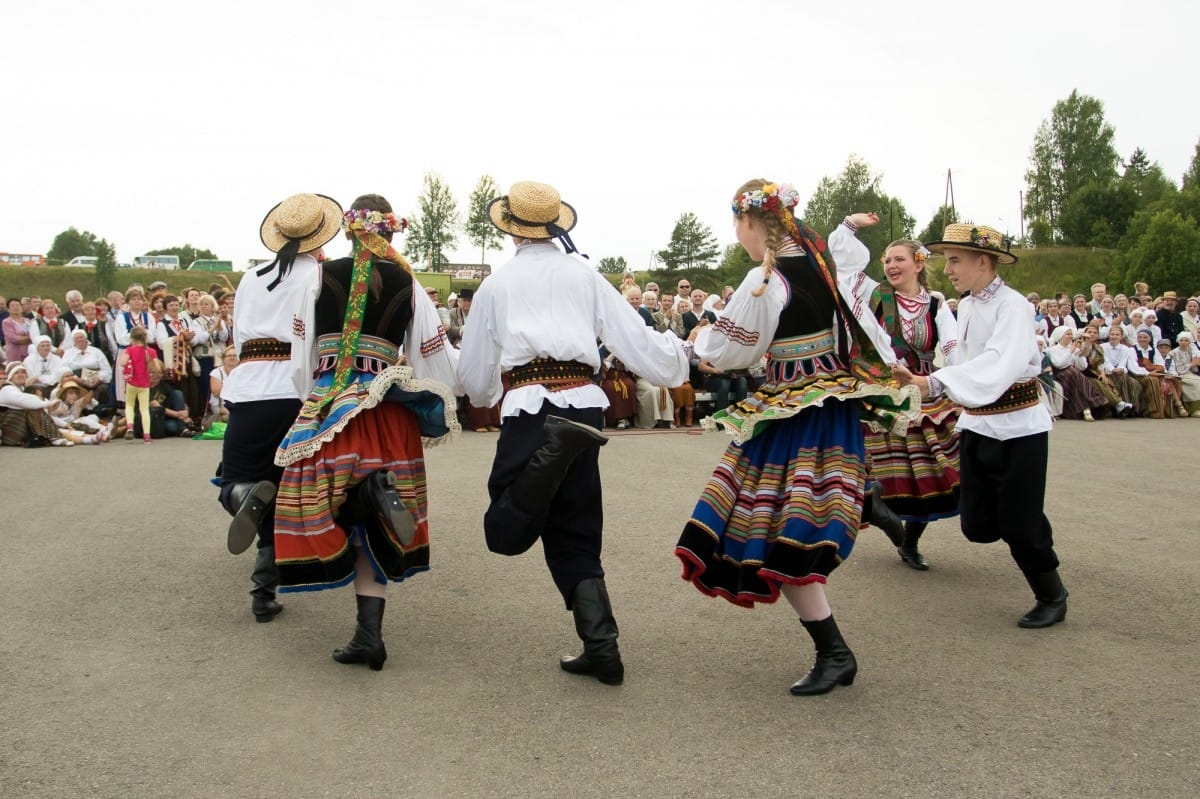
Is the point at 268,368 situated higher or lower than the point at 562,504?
higher

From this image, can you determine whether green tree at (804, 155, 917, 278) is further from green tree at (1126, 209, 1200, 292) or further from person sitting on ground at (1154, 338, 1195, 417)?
person sitting on ground at (1154, 338, 1195, 417)

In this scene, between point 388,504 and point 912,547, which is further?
point 912,547

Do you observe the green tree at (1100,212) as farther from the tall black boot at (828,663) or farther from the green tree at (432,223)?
the tall black boot at (828,663)

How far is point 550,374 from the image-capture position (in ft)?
13.4

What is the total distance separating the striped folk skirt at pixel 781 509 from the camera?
3.71 m

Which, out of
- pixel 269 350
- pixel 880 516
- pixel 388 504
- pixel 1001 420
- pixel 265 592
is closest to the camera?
pixel 388 504

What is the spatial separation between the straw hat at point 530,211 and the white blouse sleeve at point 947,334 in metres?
2.12

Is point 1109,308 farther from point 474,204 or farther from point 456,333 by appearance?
point 474,204

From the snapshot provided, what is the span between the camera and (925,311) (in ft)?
19.1

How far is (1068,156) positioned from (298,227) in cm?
8257

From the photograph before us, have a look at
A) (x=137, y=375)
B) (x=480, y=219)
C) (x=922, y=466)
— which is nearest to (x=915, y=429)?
(x=922, y=466)

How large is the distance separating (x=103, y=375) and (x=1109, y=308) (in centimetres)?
1577

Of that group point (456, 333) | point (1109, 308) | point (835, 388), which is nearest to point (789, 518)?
point (835, 388)

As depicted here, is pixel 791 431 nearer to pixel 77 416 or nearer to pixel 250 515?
pixel 250 515
